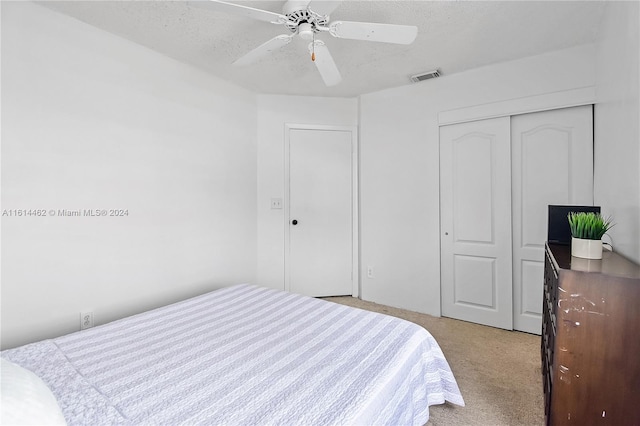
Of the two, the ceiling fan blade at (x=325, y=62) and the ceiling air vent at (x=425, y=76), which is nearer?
the ceiling fan blade at (x=325, y=62)

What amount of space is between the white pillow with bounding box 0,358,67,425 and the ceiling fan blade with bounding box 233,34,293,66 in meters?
1.69

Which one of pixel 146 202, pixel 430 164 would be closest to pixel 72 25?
pixel 146 202

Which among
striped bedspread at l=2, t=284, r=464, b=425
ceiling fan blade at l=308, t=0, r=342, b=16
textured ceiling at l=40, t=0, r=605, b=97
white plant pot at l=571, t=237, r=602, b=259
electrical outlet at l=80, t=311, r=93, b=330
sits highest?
textured ceiling at l=40, t=0, r=605, b=97

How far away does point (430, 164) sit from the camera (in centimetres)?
289

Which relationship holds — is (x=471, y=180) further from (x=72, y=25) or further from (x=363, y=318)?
(x=72, y=25)

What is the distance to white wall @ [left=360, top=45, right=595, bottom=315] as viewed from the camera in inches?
104

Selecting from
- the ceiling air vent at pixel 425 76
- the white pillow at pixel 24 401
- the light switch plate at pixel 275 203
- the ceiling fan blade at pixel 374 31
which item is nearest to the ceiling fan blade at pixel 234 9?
the ceiling fan blade at pixel 374 31

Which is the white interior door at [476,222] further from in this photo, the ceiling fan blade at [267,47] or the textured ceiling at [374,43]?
the ceiling fan blade at [267,47]

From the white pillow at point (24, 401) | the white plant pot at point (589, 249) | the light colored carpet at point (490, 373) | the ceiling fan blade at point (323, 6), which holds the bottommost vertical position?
the light colored carpet at point (490, 373)

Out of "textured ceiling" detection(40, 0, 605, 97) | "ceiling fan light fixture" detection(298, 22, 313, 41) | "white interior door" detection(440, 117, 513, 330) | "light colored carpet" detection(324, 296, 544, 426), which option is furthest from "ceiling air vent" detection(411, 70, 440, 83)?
"light colored carpet" detection(324, 296, 544, 426)

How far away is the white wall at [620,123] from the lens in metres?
1.31

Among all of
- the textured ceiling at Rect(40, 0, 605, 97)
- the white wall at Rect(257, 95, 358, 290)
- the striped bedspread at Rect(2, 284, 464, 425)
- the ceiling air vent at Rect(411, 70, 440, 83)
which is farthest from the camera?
the white wall at Rect(257, 95, 358, 290)

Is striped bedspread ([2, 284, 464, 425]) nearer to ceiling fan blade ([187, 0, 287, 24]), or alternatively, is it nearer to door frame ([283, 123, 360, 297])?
ceiling fan blade ([187, 0, 287, 24])

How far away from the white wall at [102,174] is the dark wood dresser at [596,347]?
2.48 m
